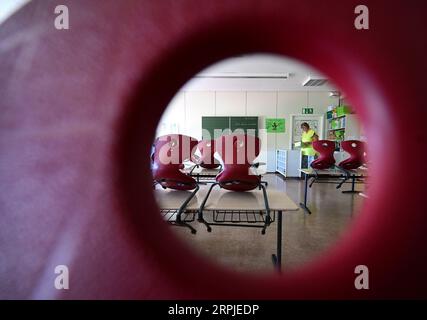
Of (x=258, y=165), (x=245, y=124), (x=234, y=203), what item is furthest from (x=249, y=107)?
(x=234, y=203)

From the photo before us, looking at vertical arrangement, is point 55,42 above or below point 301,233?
above

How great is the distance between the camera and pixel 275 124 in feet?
20.9

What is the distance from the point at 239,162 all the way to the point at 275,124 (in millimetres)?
5331

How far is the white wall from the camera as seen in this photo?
6.25 m

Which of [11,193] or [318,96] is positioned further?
[318,96]

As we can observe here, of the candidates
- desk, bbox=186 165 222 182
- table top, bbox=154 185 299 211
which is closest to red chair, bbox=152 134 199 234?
table top, bbox=154 185 299 211

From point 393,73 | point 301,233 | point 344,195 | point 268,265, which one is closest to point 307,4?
point 393,73

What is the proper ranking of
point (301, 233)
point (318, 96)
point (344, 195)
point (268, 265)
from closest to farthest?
point (268, 265) → point (301, 233) → point (344, 195) → point (318, 96)

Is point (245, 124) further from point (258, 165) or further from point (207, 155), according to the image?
point (258, 165)

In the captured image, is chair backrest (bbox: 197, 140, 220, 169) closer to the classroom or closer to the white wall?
the classroom

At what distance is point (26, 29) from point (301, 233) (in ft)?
7.57

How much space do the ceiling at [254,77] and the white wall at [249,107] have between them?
0.20m

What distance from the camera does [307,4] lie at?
383mm
